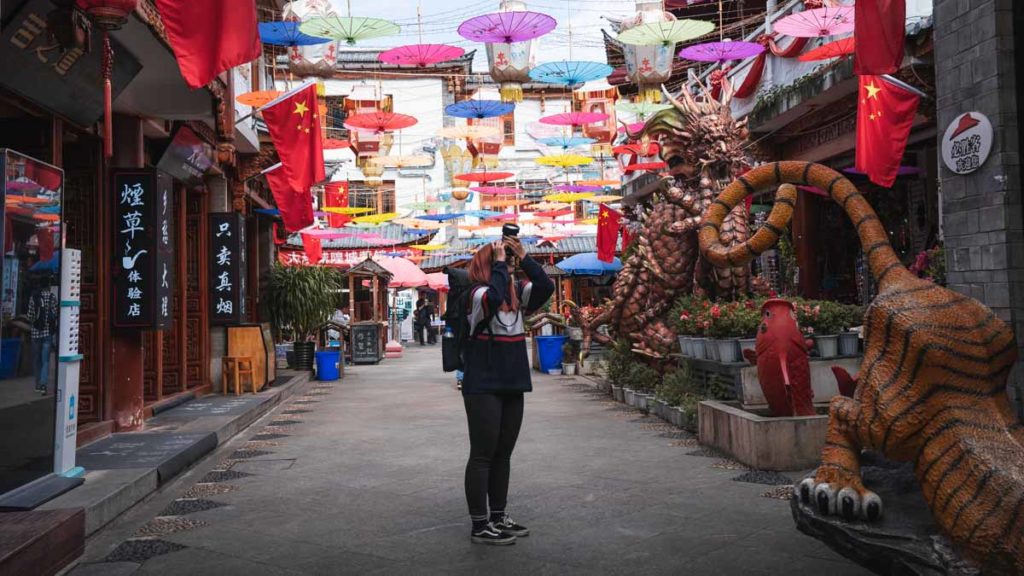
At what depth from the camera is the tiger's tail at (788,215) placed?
331cm

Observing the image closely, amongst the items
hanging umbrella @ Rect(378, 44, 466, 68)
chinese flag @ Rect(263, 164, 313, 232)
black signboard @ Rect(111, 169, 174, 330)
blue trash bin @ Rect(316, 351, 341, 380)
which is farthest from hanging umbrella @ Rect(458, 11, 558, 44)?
blue trash bin @ Rect(316, 351, 341, 380)

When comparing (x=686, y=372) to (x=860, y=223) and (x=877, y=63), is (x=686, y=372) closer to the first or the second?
(x=877, y=63)

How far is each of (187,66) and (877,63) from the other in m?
5.34

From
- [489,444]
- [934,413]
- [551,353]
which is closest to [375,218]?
[551,353]

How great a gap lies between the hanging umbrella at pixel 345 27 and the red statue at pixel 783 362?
22.8 feet

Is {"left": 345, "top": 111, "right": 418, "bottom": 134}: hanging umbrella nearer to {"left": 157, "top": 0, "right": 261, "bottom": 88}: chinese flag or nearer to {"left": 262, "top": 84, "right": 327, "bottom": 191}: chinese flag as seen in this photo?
{"left": 262, "top": 84, "right": 327, "bottom": 191}: chinese flag

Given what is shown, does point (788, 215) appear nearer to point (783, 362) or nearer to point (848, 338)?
point (783, 362)

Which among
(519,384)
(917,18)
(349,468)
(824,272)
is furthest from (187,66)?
(824,272)

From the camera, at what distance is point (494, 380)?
4.71 meters

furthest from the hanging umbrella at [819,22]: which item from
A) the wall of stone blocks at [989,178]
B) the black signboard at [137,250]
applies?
the black signboard at [137,250]

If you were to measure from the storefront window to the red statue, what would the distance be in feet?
16.8

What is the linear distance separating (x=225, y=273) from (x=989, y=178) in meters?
10.1

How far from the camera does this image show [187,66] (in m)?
5.29

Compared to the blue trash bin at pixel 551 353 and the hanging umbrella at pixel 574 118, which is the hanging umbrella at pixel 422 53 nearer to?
the hanging umbrella at pixel 574 118
